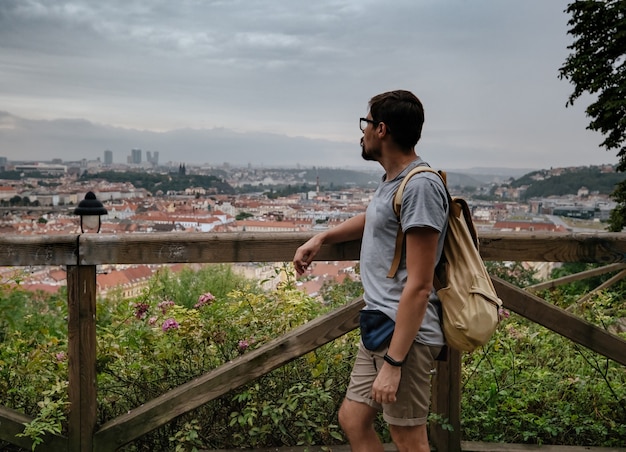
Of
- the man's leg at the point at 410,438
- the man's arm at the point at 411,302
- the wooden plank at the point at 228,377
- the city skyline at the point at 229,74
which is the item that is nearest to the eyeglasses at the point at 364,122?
the man's arm at the point at 411,302

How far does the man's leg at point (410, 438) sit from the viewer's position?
1.61m

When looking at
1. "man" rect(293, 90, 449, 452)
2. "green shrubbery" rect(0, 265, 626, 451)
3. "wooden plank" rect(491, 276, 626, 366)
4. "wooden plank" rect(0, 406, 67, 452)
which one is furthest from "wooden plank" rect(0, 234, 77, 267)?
"wooden plank" rect(491, 276, 626, 366)

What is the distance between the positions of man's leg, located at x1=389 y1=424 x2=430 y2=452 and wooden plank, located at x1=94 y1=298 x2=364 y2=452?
56 cm

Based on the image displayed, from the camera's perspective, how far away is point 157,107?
136125 millimetres

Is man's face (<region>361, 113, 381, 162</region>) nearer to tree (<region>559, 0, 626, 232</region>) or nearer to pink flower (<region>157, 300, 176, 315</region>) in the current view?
pink flower (<region>157, 300, 176, 315</region>)

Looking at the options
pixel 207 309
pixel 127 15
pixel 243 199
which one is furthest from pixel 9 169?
pixel 207 309

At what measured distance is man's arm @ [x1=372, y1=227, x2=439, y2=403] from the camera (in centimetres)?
147

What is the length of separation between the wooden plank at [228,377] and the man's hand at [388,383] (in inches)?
23.6

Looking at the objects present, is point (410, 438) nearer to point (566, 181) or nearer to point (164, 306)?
point (164, 306)

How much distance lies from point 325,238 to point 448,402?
85cm

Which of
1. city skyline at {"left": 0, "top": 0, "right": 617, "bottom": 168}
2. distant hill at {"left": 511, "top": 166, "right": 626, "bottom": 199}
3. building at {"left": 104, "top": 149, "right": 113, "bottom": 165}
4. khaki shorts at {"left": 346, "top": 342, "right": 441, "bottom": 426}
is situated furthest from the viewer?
building at {"left": 104, "top": 149, "right": 113, "bottom": 165}

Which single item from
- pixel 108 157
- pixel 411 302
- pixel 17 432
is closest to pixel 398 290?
pixel 411 302

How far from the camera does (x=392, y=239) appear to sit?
1.60m

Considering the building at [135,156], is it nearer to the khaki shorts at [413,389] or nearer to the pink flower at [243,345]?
the pink flower at [243,345]
